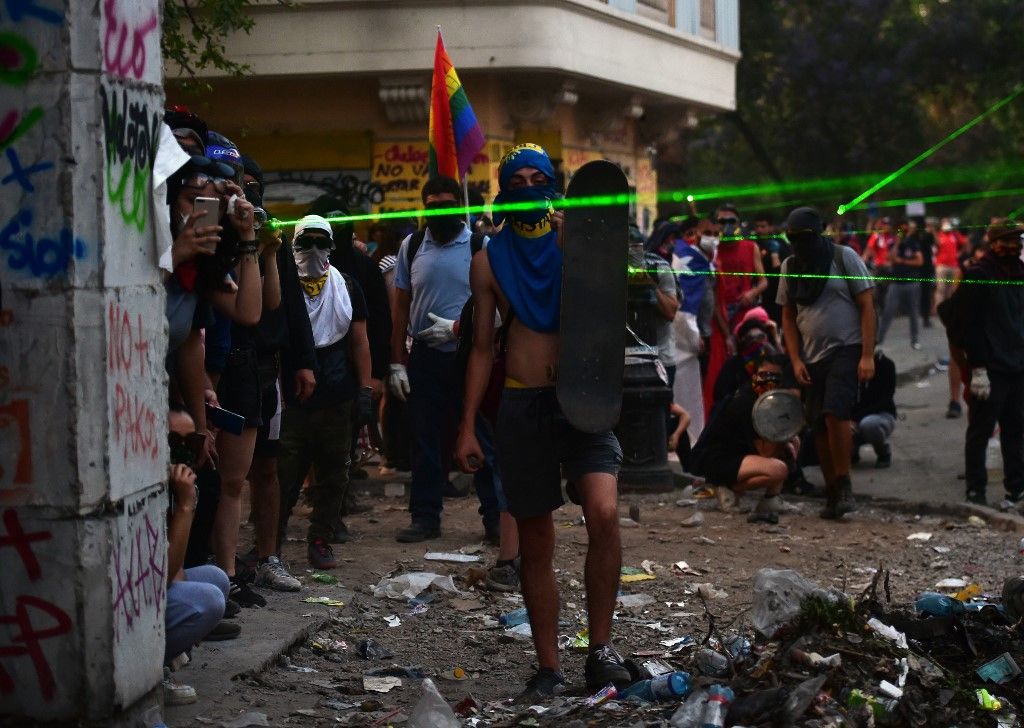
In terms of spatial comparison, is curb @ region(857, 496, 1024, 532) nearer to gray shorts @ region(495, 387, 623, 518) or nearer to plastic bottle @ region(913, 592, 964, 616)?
plastic bottle @ region(913, 592, 964, 616)

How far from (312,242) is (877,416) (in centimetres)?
607

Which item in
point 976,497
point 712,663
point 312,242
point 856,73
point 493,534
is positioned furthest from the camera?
point 856,73

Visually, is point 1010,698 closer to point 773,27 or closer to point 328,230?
point 328,230

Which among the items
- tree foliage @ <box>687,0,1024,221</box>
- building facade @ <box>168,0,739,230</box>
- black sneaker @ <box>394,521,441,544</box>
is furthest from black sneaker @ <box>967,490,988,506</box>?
tree foliage @ <box>687,0,1024,221</box>

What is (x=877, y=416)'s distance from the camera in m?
12.8

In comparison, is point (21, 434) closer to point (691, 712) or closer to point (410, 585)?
point (691, 712)

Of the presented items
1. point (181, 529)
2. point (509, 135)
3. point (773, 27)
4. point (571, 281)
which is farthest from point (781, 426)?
point (773, 27)

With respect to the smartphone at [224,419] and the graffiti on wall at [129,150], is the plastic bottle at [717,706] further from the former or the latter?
the graffiti on wall at [129,150]

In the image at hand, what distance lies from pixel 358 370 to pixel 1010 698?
4.00 meters

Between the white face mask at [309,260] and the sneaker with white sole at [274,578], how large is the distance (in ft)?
4.98

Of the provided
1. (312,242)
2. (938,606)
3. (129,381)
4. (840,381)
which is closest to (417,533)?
(312,242)

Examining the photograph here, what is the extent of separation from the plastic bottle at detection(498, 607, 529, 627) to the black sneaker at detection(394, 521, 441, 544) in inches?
68.6

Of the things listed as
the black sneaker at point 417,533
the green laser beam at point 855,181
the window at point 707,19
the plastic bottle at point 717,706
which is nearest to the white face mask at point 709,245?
the black sneaker at point 417,533

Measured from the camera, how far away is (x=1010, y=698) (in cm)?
557
